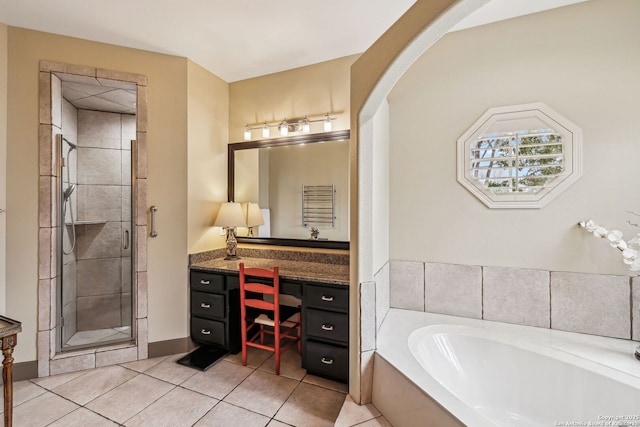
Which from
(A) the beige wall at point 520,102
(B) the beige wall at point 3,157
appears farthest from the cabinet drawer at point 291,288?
(B) the beige wall at point 3,157

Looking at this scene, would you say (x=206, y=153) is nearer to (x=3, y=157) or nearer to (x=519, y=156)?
(x=3, y=157)

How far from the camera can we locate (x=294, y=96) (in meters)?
2.80

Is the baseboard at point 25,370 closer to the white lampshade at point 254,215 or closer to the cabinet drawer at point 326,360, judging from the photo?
the white lampshade at point 254,215

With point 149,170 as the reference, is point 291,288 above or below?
below

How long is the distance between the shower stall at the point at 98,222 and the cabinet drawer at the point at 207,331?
36.2 inches

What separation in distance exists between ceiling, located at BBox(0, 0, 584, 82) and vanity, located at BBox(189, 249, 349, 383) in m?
1.89

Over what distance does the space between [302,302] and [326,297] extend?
0.71ft

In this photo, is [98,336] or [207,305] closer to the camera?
[207,305]

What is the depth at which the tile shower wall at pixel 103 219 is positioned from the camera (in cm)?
311

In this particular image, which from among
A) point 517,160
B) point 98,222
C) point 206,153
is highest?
point 206,153

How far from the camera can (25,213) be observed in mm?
Answer: 2152

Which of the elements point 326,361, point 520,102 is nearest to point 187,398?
point 326,361

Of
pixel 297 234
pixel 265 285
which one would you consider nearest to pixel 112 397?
pixel 265 285

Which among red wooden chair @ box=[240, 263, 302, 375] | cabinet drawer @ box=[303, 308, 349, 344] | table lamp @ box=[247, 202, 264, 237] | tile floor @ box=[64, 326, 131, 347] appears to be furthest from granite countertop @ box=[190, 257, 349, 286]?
tile floor @ box=[64, 326, 131, 347]
